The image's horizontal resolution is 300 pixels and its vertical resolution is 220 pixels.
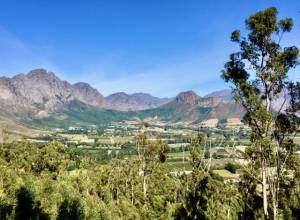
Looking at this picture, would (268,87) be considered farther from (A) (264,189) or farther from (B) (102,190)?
(B) (102,190)

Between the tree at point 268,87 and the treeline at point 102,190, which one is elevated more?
the tree at point 268,87

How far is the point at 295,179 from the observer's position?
75.5 m

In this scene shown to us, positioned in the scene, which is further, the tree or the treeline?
the treeline

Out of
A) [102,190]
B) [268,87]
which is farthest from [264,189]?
[102,190]

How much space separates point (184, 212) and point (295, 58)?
43.6 m

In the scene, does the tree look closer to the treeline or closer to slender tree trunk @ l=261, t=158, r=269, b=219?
slender tree trunk @ l=261, t=158, r=269, b=219

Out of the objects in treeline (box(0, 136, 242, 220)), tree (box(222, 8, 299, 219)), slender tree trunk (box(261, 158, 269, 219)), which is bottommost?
treeline (box(0, 136, 242, 220))

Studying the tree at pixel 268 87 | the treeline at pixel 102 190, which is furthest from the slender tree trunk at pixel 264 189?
the treeline at pixel 102 190

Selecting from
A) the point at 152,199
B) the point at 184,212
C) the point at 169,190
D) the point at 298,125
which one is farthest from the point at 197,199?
the point at 298,125

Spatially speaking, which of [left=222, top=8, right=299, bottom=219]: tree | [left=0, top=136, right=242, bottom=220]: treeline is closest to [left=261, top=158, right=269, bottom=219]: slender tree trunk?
[left=222, top=8, right=299, bottom=219]: tree

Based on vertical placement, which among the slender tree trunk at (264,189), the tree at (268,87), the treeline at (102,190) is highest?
the tree at (268,87)

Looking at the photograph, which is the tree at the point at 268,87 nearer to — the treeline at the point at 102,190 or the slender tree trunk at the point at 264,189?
the slender tree trunk at the point at 264,189

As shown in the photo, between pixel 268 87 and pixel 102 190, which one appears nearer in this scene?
pixel 268 87

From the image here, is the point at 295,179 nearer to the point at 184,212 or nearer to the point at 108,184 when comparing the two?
the point at 184,212
